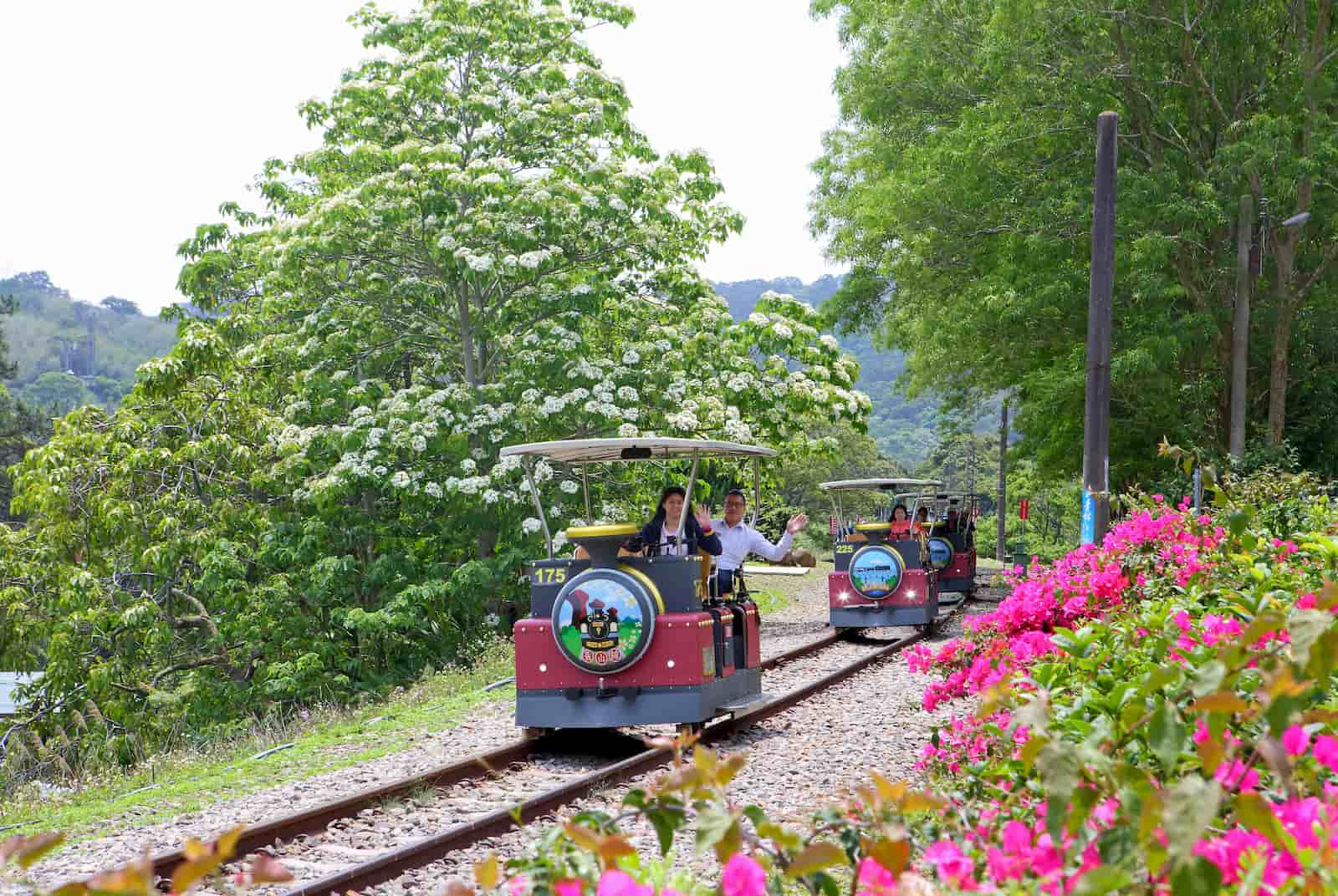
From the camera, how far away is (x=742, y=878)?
8.07 ft

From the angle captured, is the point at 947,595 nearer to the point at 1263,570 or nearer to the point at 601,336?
the point at 601,336

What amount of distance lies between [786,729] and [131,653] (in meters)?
13.4

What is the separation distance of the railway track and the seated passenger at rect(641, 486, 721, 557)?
54.3 inches

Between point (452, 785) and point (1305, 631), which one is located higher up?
point (1305, 631)

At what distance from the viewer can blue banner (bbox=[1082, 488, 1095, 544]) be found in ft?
46.0

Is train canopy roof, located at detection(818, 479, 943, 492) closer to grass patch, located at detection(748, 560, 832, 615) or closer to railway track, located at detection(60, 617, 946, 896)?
grass patch, located at detection(748, 560, 832, 615)

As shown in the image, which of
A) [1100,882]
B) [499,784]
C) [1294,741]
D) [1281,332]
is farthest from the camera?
[1281,332]

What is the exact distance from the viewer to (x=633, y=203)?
66.5 feet

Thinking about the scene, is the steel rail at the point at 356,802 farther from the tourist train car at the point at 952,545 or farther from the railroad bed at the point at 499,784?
the tourist train car at the point at 952,545

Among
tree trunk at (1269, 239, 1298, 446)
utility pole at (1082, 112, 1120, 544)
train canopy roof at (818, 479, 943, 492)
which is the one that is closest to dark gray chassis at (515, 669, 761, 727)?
utility pole at (1082, 112, 1120, 544)

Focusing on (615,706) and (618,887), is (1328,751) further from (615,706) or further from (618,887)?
(615,706)

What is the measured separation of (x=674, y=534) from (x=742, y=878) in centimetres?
851

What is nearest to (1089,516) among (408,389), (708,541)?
(708,541)

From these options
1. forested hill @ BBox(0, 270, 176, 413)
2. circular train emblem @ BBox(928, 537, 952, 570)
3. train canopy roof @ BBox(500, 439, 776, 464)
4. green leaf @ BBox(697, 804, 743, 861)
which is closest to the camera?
green leaf @ BBox(697, 804, 743, 861)
